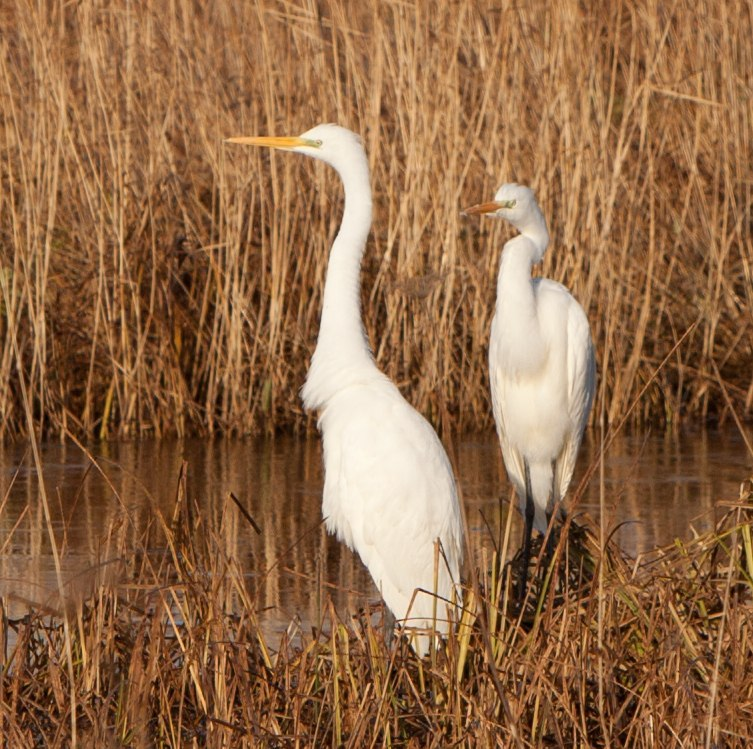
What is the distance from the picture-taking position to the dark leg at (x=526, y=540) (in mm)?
3686

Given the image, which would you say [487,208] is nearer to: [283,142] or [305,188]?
[283,142]

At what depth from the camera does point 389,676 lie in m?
2.55

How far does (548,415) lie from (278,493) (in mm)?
1444

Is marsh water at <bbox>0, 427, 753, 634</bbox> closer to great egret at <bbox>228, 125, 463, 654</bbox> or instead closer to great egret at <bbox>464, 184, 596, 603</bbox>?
great egret at <bbox>464, 184, 596, 603</bbox>

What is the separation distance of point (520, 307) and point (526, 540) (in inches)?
34.0

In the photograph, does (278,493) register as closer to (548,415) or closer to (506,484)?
(506,484)

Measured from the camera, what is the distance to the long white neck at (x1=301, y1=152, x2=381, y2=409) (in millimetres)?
3664

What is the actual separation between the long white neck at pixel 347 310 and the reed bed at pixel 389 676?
0.72 meters

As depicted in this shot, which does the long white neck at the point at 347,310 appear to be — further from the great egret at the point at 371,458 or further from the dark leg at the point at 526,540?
the dark leg at the point at 526,540

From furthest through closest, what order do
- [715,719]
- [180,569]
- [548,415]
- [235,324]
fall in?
[235,324], [548,415], [180,569], [715,719]

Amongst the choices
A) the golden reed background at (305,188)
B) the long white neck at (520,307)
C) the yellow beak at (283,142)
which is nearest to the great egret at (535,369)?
the long white neck at (520,307)

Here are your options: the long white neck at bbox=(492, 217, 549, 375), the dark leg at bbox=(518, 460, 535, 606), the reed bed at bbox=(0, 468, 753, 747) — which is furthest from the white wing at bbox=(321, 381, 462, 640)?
the long white neck at bbox=(492, 217, 549, 375)

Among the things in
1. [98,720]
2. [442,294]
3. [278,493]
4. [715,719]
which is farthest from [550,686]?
[442,294]

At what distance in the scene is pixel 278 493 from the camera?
5.73 meters
